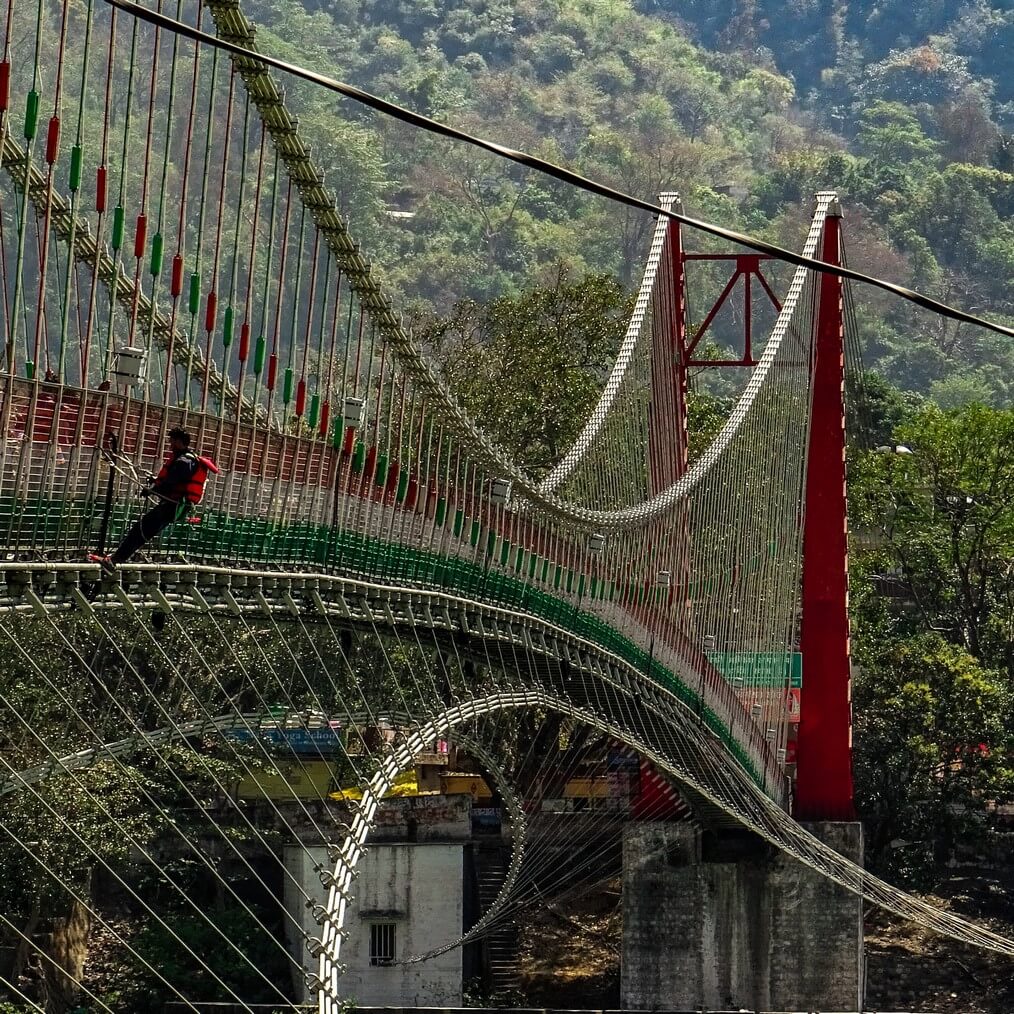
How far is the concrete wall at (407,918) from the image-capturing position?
148ft

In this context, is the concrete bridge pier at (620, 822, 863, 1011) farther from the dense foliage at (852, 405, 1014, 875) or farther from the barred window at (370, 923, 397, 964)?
the dense foliage at (852, 405, 1014, 875)

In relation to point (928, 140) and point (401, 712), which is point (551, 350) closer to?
point (401, 712)

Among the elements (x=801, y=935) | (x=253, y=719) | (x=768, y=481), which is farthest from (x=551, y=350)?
(x=253, y=719)

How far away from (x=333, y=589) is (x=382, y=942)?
18.8 m

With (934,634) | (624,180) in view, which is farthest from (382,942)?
(624,180)

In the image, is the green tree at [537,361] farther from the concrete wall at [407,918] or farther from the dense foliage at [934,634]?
the concrete wall at [407,918]

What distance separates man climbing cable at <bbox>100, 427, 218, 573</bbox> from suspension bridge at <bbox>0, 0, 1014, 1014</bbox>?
0.19m

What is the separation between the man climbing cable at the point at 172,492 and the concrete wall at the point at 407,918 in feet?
79.2

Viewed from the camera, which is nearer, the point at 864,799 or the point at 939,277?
the point at 864,799

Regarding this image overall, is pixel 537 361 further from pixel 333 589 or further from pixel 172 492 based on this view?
pixel 172 492

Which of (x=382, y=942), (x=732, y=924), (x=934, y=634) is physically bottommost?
(x=382, y=942)

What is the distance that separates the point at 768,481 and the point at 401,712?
1349cm

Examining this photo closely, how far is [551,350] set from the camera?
57844mm

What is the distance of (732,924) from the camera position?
4731 cm
